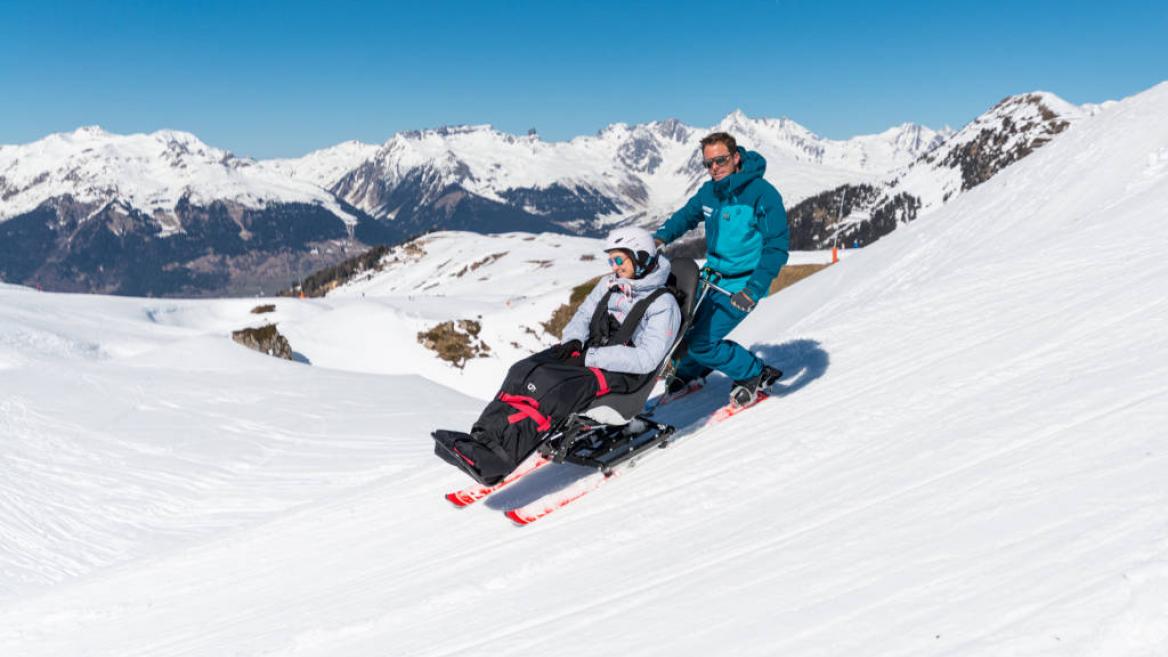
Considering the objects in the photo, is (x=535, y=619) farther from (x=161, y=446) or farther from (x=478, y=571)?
(x=161, y=446)

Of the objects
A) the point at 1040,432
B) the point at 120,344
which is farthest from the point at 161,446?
the point at 1040,432

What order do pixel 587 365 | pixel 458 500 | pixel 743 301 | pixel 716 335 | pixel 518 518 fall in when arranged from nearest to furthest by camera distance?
pixel 518 518, pixel 587 365, pixel 743 301, pixel 458 500, pixel 716 335

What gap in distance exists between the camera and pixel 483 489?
7844 millimetres

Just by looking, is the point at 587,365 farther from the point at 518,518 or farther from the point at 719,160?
the point at 719,160

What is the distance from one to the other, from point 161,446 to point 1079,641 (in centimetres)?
1357

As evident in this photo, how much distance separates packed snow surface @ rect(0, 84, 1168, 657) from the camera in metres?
3.91

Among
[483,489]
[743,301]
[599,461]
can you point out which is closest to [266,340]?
[483,489]

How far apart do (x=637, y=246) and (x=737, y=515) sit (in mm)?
2724

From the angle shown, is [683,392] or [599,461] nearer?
[599,461]

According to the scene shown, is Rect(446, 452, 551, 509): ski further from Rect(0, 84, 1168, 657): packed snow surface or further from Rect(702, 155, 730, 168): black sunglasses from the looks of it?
Rect(702, 155, 730, 168): black sunglasses

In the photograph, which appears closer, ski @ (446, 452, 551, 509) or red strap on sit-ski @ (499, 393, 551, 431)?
red strap on sit-ski @ (499, 393, 551, 431)

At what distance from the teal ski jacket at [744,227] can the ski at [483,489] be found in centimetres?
269

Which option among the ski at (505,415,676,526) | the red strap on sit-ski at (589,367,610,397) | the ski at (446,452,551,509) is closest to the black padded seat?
the red strap on sit-ski at (589,367,610,397)

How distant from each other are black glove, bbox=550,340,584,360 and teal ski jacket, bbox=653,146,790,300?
60.0 inches
